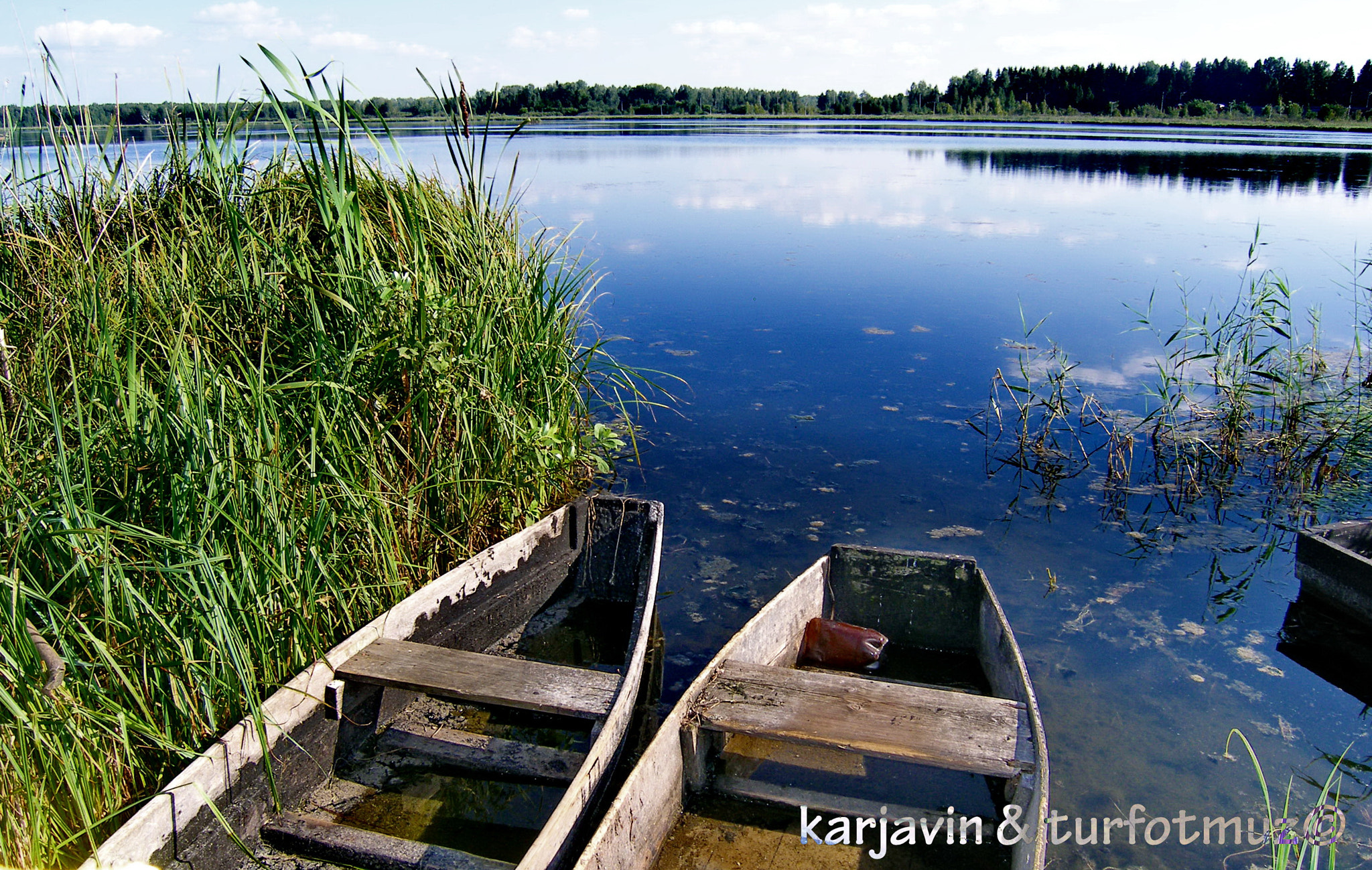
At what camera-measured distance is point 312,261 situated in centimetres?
377

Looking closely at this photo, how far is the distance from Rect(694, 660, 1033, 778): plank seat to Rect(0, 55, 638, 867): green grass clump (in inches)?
54.3

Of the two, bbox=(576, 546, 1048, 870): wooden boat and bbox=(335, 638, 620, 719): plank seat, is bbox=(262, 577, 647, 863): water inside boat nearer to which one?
bbox=(335, 638, 620, 719): plank seat

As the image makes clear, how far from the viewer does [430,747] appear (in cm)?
300

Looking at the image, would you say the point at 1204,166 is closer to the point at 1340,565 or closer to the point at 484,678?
the point at 1340,565

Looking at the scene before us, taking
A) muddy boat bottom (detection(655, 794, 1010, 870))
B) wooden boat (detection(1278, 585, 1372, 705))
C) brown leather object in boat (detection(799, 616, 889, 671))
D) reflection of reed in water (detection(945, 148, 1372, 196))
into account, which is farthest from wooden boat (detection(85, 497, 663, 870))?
reflection of reed in water (detection(945, 148, 1372, 196))

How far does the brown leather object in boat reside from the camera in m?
3.59

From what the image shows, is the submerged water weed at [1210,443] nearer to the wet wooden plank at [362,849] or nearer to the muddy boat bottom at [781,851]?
the muddy boat bottom at [781,851]

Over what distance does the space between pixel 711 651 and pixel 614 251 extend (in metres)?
8.92

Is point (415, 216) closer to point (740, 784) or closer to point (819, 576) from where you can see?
point (819, 576)

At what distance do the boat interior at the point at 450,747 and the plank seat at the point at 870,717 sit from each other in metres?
0.42

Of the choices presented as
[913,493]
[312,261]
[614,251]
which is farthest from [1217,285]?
[312,261]

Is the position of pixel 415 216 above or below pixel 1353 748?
above

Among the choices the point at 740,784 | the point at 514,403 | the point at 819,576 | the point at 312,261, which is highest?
the point at 312,261

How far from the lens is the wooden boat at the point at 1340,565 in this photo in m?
3.82
